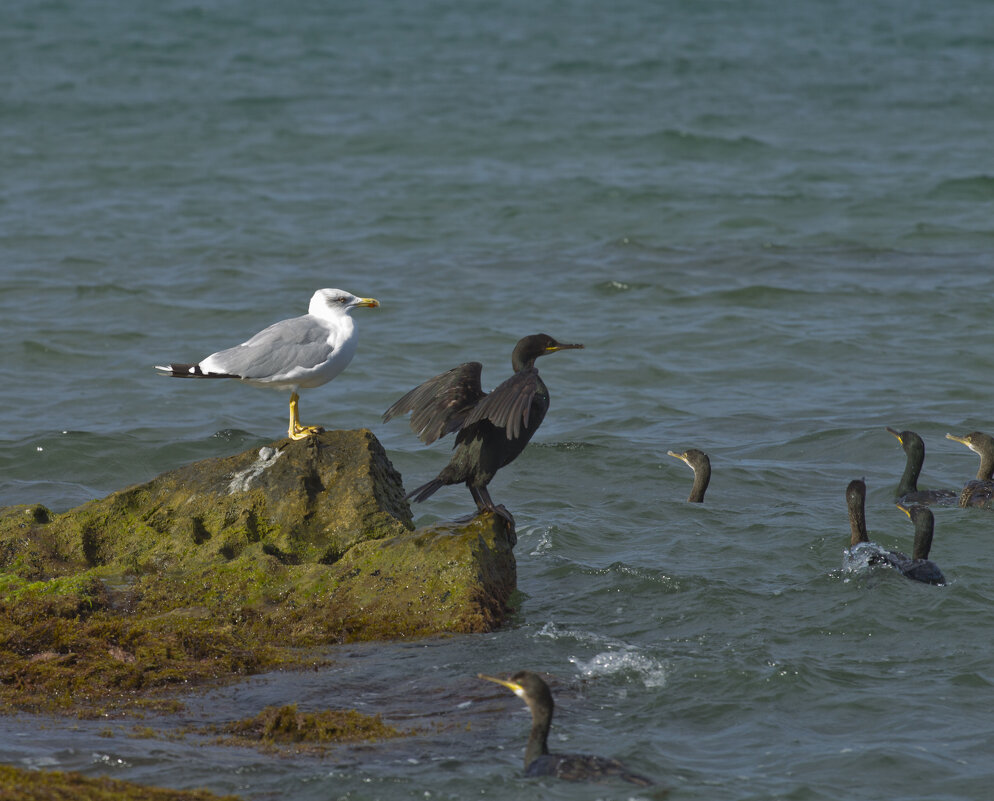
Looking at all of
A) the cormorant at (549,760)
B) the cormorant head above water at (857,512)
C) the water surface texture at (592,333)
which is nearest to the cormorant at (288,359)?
the water surface texture at (592,333)

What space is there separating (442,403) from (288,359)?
3.32 feet

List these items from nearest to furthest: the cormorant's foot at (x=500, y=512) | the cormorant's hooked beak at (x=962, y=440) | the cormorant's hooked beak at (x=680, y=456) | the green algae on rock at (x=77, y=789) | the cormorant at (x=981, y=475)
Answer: the green algae on rock at (x=77, y=789) < the cormorant's foot at (x=500, y=512) < the cormorant at (x=981, y=475) < the cormorant's hooked beak at (x=680, y=456) < the cormorant's hooked beak at (x=962, y=440)

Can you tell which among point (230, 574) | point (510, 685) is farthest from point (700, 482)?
point (510, 685)

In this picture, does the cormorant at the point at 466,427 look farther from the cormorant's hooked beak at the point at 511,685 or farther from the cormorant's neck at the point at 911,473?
the cormorant's neck at the point at 911,473

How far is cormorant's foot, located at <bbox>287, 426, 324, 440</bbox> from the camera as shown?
7157 mm

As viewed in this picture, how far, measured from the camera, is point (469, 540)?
6539 mm

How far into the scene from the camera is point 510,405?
6582 millimetres

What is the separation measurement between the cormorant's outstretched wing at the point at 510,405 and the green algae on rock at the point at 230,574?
0.55 m

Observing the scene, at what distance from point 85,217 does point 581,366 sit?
9403 mm

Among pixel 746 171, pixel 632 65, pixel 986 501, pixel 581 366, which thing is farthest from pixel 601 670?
pixel 632 65

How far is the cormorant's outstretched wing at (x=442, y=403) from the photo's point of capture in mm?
7004

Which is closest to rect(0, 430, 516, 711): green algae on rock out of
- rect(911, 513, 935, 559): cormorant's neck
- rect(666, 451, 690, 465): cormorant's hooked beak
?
rect(911, 513, 935, 559): cormorant's neck

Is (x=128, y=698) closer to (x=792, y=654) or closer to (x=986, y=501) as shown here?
→ (x=792, y=654)

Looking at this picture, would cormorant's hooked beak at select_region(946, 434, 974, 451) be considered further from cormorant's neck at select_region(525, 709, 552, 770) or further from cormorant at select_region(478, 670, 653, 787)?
cormorant's neck at select_region(525, 709, 552, 770)
